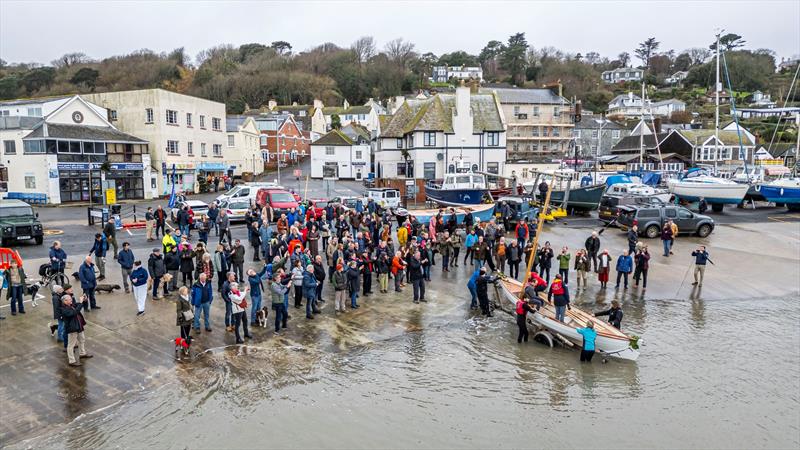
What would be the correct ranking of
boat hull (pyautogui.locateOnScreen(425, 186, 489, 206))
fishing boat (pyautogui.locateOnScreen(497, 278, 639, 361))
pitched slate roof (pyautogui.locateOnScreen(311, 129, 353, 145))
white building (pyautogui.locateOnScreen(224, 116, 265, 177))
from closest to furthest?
fishing boat (pyautogui.locateOnScreen(497, 278, 639, 361))
boat hull (pyautogui.locateOnScreen(425, 186, 489, 206))
white building (pyautogui.locateOnScreen(224, 116, 265, 177))
pitched slate roof (pyautogui.locateOnScreen(311, 129, 353, 145))

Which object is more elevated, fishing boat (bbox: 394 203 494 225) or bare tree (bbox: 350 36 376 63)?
bare tree (bbox: 350 36 376 63)

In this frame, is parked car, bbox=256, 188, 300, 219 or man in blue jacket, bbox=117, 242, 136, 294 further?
parked car, bbox=256, 188, 300, 219

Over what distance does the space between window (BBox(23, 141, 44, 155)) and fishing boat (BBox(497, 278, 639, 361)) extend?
118 ft

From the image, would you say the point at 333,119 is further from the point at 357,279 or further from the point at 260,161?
the point at 357,279

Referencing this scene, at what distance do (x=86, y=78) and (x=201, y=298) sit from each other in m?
98.9

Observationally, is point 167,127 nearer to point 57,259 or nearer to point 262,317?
point 57,259

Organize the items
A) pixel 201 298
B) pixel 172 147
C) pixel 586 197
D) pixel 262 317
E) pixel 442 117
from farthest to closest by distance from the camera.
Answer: pixel 442 117, pixel 172 147, pixel 586 197, pixel 262 317, pixel 201 298

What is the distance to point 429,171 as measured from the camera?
4612cm

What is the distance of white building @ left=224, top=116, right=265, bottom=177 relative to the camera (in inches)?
2226

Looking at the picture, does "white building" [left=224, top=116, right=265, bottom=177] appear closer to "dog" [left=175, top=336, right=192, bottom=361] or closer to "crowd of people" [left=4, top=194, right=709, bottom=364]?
"crowd of people" [left=4, top=194, right=709, bottom=364]

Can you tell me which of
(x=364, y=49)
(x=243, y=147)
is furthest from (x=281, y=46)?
(x=243, y=147)

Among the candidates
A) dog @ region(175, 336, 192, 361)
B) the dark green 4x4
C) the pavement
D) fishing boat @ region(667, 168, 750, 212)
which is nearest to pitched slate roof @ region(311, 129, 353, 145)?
fishing boat @ region(667, 168, 750, 212)

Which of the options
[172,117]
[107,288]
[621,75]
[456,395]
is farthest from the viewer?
[621,75]

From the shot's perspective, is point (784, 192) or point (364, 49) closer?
point (784, 192)
